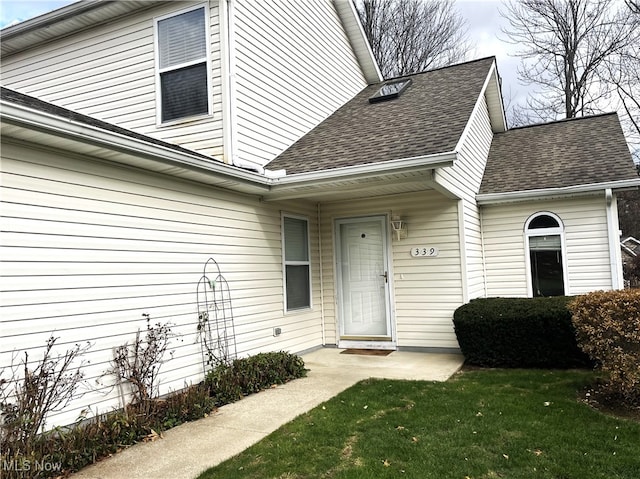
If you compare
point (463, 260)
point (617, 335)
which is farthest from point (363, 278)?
point (617, 335)

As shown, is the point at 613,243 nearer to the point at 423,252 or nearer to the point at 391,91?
the point at 423,252

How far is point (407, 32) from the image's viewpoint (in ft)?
63.5

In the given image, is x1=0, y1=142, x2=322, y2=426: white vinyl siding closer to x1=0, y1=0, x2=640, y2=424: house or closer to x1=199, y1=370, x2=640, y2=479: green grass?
x1=0, y1=0, x2=640, y2=424: house

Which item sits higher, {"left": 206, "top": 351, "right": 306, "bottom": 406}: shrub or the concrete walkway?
{"left": 206, "top": 351, "right": 306, "bottom": 406}: shrub

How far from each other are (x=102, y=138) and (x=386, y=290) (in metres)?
5.07

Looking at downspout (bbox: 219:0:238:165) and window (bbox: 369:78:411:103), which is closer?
downspout (bbox: 219:0:238:165)

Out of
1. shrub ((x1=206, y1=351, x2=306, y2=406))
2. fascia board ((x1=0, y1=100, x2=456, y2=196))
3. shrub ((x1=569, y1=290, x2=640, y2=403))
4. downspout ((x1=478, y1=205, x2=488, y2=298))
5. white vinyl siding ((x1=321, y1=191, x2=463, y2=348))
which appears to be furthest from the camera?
downspout ((x1=478, y1=205, x2=488, y2=298))

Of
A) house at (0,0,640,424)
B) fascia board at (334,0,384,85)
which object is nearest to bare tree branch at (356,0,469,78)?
fascia board at (334,0,384,85)

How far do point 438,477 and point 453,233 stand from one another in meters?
4.69

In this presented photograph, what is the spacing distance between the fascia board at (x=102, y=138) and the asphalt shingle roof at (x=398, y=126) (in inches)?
70.5

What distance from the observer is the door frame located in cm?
768

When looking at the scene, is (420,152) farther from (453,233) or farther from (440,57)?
(440,57)

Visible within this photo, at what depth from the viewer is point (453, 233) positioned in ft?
23.9

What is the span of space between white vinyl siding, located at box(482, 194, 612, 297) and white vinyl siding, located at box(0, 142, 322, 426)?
4.81 meters
